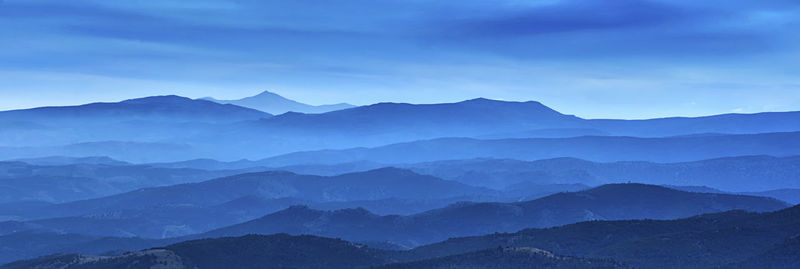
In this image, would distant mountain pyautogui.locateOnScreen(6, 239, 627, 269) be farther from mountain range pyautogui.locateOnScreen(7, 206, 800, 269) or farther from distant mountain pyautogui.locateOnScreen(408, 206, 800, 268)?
distant mountain pyautogui.locateOnScreen(408, 206, 800, 268)

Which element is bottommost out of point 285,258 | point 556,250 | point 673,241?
point 285,258

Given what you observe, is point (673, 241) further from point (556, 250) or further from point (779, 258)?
point (779, 258)

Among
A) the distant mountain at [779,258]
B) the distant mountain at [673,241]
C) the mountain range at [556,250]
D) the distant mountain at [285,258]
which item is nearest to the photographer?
the distant mountain at [779,258]

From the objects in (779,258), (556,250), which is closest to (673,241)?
(556,250)

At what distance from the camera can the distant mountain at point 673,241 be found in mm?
122688

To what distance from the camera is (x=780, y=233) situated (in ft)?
447

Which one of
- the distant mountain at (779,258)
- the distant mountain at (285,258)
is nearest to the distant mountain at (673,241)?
the distant mountain at (779,258)

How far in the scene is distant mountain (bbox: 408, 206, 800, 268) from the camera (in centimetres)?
12269

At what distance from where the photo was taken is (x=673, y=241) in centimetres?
13250

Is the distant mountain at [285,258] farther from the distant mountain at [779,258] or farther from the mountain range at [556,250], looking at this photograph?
the distant mountain at [779,258]

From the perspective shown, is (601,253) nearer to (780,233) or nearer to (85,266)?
(780,233)

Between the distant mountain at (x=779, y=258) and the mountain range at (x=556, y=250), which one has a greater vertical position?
the distant mountain at (x=779, y=258)

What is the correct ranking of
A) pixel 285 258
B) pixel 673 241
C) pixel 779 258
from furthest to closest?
pixel 285 258, pixel 673 241, pixel 779 258

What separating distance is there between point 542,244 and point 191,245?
56.1 m
